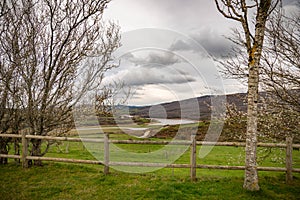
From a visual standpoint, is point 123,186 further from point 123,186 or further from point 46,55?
point 46,55

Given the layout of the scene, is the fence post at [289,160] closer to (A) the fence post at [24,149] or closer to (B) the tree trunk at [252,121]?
(B) the tree trunk at [252,121]

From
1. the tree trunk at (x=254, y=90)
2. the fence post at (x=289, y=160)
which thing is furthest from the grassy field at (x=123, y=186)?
the tree trunk at (x=254, y=90)

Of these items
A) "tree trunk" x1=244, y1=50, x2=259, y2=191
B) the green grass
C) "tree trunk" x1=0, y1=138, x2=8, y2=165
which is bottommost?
the green grass

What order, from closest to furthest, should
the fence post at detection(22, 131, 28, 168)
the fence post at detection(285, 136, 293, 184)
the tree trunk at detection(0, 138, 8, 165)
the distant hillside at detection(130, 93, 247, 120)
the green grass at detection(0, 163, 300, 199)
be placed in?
the green grass at detection(0, 163, 300, 199) < the fence post at detection(285, 136, 293, 184) < the fence post at detection(22, 131, 28, 168) < the tree trunk at detection(0, 138, 8, 165) < the distant hillside at detection(130, 93, 247, 120)

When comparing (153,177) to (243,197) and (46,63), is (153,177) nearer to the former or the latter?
(243,197)

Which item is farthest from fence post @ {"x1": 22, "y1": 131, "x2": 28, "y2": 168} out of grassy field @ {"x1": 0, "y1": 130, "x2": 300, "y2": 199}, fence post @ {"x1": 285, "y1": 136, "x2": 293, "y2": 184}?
fence post @ {"x1": 285, "y1": 136, "x2": 293, "y2": 184}

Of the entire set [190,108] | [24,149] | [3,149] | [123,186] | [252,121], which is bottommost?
[123,186]

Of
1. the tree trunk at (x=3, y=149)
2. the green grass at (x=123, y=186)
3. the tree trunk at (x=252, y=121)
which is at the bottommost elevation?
the green grass at (x=123, y=186)

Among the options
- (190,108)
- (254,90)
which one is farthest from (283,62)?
(190,108)

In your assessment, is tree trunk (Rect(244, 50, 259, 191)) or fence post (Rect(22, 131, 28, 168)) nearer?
tree trunk (Rect(244, 50, 259, 191))

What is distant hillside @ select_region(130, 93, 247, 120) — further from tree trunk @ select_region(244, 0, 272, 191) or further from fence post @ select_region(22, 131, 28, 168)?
fence post @ select_region(22, 131, 28, 168)

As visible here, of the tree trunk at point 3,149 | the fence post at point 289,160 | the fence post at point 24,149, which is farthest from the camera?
the tree trunk at point 3,149

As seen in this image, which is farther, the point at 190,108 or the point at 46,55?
the point at 190,108

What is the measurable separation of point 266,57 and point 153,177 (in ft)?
17.4
